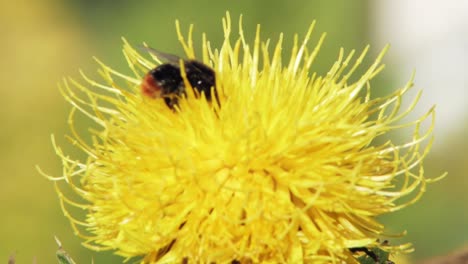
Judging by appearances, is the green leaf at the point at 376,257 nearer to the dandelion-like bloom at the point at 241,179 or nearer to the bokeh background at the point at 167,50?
the dandelion-like bloom at the point at 241,179

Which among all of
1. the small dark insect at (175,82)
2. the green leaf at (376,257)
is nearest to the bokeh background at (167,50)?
the small dark insect at (175,82)

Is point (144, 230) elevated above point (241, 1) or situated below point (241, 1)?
below

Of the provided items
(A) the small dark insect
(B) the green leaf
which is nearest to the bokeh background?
(A) the small dark insect

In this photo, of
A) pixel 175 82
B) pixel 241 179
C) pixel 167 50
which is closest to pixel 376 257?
pixel 241 179

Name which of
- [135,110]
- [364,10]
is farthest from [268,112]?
[364,10]

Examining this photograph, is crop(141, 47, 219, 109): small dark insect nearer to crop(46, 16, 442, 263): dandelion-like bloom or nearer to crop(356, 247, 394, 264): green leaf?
crop(46, 16, 442, 263): dandelion-like bloom

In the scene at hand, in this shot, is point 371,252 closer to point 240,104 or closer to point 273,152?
point 273,152
